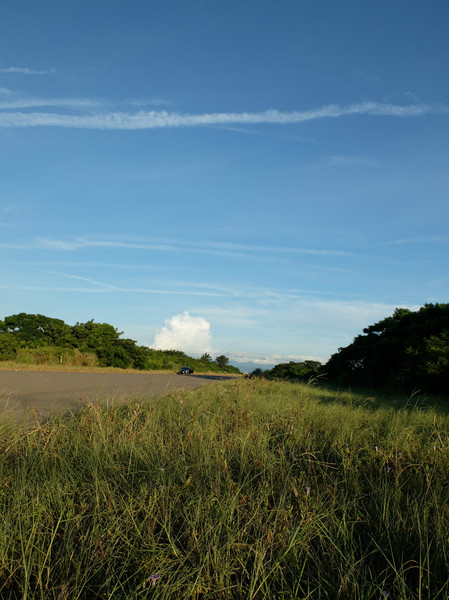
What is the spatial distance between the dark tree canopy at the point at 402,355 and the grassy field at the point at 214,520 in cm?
1025

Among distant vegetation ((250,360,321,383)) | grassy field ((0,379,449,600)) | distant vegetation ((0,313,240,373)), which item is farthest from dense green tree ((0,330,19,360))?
grassy field ((0,379,449,600))

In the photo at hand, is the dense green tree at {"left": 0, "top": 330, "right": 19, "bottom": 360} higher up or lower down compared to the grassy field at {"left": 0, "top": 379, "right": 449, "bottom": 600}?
higher up

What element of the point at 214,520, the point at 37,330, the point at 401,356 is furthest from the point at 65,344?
the point at 214,520

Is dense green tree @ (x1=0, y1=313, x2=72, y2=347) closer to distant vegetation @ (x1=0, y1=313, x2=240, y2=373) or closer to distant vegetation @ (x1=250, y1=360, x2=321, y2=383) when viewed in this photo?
distant vegetation @ (x1=0, y1=313, x2=240, y2=373)

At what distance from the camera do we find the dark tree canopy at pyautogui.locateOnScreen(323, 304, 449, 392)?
13398 mm

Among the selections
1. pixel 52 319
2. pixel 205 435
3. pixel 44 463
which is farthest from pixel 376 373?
pixel 52 319

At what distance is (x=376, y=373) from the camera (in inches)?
684

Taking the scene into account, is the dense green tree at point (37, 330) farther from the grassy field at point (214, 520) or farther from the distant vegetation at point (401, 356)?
the grassy field at point (214, 520)

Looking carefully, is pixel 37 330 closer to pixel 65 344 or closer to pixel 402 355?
pixel 65 344

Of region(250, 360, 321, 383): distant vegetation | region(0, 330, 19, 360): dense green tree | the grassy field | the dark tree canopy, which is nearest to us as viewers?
the grassy field

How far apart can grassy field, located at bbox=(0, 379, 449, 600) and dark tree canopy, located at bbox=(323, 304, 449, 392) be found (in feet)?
33.6

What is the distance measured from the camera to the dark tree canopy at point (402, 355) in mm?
13398

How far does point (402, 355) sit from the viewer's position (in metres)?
15.2

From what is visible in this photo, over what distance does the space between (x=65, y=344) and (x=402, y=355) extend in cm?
2608
